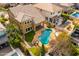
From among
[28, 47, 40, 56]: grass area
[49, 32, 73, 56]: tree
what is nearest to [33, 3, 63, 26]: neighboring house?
[49, 32, 73, 56]: tree

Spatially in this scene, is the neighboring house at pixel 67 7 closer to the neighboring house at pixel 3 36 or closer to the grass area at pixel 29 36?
the grass area at pixel 29 36

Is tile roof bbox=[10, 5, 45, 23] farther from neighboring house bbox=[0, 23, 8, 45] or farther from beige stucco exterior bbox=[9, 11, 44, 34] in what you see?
neighboring house bbox=[0, 23, 8, 45]

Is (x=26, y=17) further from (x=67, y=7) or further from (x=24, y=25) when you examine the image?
(x=67, y=7)

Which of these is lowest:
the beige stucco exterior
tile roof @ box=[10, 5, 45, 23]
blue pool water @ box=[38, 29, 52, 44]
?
blue pool water @ box=[38, 29, 52, 44]

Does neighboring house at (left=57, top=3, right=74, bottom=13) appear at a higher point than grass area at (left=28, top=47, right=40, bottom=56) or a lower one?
higher

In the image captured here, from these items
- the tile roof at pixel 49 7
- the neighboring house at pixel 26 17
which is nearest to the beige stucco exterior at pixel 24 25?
the neighboring house at pixel 26 17

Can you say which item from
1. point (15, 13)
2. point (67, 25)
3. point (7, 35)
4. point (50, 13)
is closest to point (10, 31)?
point (7, 35)

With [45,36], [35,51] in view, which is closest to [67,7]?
[45,36]

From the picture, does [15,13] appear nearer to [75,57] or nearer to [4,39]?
[4,39]
